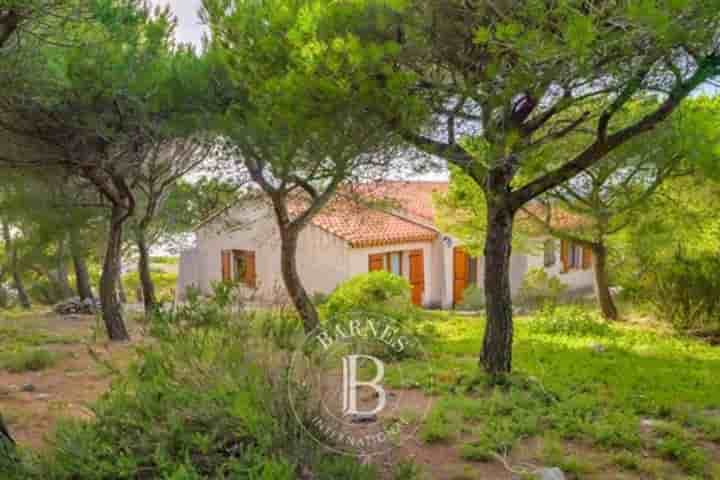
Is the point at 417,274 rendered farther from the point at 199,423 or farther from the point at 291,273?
the point at 199,423

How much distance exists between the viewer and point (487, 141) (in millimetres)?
4887

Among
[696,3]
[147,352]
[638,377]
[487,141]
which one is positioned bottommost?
[638,377]

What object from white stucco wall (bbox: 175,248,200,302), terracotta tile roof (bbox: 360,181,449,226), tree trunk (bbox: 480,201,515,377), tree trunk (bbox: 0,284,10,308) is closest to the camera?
tree trunk (bbox: 480,201,515,377)

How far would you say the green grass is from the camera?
411cm

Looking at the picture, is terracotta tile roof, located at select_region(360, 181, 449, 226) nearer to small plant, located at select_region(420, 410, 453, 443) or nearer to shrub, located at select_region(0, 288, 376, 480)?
small plant, located at select_region(420, 410, 453, 443)

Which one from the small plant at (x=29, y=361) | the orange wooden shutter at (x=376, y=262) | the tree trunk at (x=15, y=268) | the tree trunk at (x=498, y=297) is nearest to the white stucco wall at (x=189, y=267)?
the tree trunk at (x=15, y=268)

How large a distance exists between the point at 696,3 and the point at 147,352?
374 centimetres

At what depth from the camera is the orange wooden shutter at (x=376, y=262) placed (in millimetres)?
16203

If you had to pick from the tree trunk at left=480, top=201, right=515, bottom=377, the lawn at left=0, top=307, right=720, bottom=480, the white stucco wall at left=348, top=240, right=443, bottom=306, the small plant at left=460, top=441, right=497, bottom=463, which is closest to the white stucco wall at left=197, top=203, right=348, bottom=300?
the white stucco wall at left=348, top=240, right=443, bottom=306

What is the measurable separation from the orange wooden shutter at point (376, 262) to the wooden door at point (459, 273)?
283cm

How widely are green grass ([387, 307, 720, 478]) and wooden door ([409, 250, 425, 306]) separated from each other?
8479mm

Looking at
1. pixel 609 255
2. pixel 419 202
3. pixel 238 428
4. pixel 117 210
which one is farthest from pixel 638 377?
pixel 419 202

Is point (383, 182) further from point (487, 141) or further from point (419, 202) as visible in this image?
point (419, 202)

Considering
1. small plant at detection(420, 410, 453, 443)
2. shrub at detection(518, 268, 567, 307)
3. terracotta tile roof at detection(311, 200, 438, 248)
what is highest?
terracotta tile roof at detection(311, 200, 438, 248)
